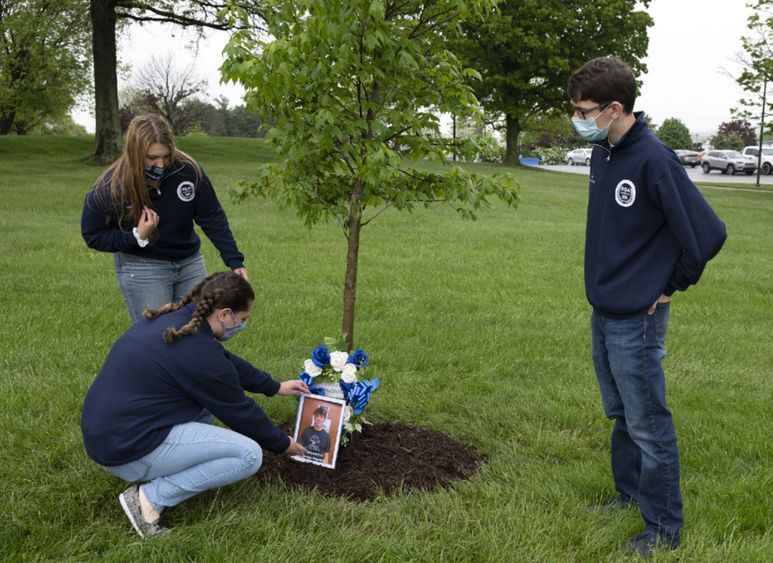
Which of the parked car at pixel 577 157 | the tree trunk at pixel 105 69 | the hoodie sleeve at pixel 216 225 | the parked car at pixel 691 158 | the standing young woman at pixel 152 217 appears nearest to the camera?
the standing young woman at pixel 152 217

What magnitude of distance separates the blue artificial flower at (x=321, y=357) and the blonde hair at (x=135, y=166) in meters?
1.30

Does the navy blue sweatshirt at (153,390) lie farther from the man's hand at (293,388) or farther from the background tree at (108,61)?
the background tree at (108,61)

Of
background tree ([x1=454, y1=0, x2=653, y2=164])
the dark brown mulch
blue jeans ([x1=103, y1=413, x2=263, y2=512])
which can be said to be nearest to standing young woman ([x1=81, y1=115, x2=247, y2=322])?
blue jeans ([x1=103, y1=413, x2=263, y2=512])

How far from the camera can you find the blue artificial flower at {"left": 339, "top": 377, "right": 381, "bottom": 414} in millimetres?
4020

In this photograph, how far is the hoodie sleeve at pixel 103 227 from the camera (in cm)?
406

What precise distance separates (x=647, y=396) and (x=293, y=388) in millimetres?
1850

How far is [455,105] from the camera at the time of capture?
4102 mm

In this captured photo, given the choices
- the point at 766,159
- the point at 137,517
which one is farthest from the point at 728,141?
the point at 137,517

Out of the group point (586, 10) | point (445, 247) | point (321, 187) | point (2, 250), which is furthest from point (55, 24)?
point (321, 187)

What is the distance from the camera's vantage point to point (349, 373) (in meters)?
3.97

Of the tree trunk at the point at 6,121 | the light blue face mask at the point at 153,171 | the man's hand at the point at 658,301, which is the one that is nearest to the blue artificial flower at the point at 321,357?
the light blue face mask at the point at 153,171

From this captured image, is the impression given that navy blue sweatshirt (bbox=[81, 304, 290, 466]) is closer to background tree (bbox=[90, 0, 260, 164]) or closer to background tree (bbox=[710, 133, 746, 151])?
background tree (bbox=[90, 0, 260, 164])

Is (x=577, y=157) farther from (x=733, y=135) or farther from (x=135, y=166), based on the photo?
(x=135, y=166)

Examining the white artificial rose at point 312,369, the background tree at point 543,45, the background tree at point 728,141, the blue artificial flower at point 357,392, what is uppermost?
the background tree at point 543,45
